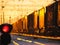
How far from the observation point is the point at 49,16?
3700 centimetres

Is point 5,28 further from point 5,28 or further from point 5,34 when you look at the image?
point 5,34

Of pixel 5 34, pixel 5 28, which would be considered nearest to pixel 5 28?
pixel 5 28

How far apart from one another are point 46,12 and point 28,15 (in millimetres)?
14557

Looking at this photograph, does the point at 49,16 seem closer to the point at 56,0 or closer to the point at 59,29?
the point at 56,0

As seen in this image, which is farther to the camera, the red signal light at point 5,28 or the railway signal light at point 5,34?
the red signal light at point 5,28

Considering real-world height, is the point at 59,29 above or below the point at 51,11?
below

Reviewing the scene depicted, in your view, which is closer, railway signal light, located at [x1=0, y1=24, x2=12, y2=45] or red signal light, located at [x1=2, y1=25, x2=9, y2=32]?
railway signal light, located at [x1=0, y1=24, x2=12, y2=45]

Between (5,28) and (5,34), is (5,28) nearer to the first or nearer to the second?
(5,28)

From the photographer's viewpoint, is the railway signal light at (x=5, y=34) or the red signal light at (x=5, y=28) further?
the red signal light at (x=5, y=28)

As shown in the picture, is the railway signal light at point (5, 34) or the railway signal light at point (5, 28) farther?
the railway signal light at point (5, 28)

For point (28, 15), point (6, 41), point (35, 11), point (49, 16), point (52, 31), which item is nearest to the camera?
point (6, 41)

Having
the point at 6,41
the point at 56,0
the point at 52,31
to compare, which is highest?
the point at 56,0

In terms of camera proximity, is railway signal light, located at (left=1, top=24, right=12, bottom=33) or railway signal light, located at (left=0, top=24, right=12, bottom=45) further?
railway signal light, located at (left=1, top=24, right=12, bottom=33)

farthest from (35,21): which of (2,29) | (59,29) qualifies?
(2,29)
